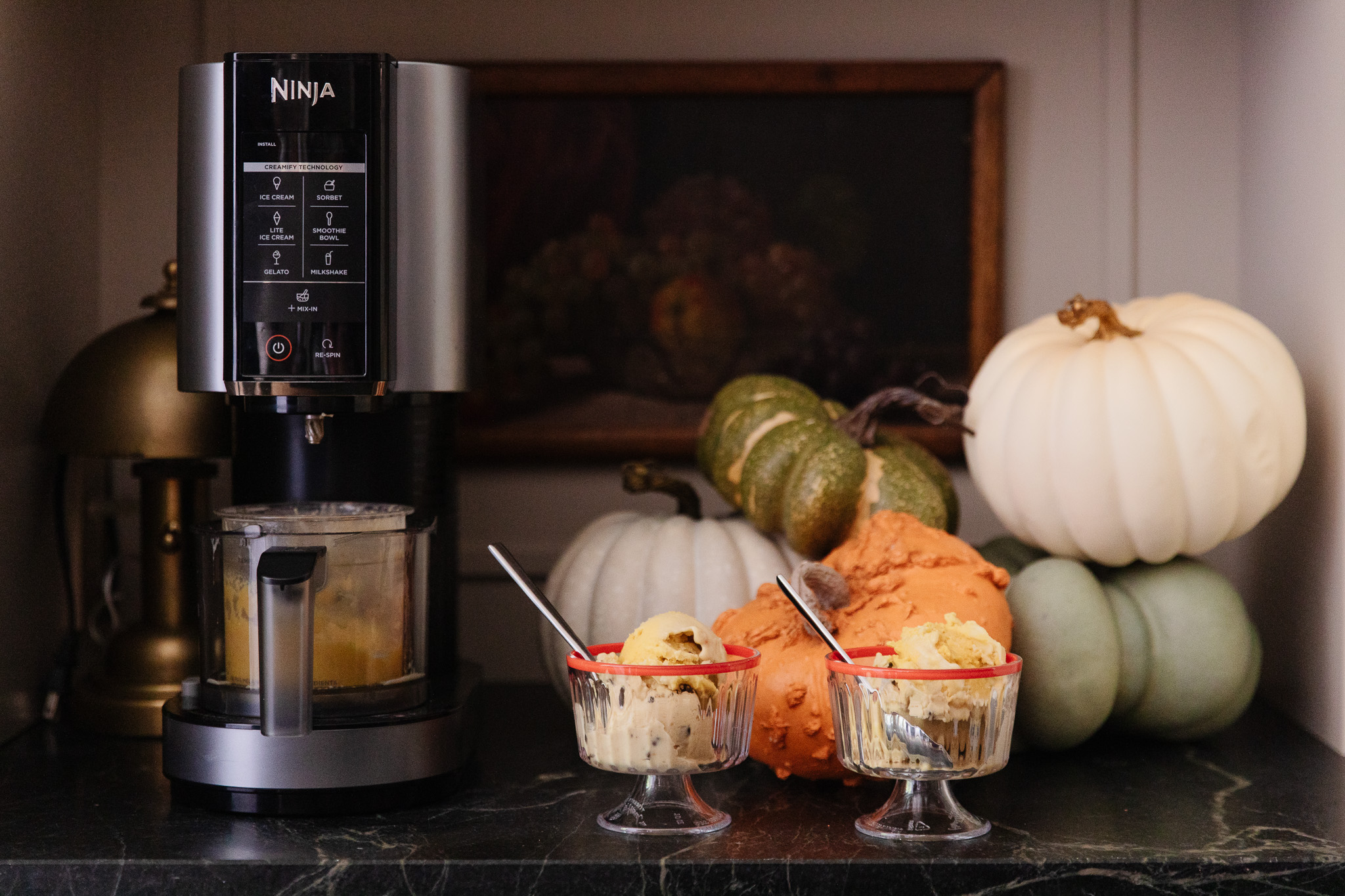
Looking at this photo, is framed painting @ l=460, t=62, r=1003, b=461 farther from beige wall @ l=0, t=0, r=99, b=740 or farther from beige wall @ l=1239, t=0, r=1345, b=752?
beige wall @ l=0, t=0, r=99, b=740

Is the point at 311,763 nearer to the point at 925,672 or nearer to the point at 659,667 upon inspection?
the point at 659,667

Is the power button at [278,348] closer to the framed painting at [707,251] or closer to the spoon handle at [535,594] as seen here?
the spoon handle at [535,594]

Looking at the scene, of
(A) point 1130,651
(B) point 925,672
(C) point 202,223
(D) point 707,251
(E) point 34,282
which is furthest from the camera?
(D) point 707,251

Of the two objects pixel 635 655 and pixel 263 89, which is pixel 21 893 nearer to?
pixel 635 655

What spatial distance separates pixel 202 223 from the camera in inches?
36.2

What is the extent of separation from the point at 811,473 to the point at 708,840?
15.1 inches

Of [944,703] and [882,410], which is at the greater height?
[882,410]

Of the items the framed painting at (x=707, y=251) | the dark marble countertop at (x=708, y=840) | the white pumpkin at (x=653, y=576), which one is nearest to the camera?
the dark marble countertop at (x=708, y=840)

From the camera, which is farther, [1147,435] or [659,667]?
[1147,435]

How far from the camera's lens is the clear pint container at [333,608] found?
2.88 ft

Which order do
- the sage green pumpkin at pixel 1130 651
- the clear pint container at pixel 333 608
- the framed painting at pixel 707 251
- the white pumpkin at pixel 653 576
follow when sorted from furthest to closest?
the framed painting at pixel 707 251 → the white pumpkin at pixel 653 576 → the sage green pumpkin at pixel 1130 651 → the clear pint container at pixel 333 608

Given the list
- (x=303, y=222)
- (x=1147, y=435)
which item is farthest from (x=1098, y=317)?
(x=303, y=222)

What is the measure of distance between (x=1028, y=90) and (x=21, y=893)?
48.3 inches

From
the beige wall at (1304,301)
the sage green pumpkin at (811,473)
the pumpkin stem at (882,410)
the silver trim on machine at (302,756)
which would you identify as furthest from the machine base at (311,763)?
the beige wall at (1304,301)
